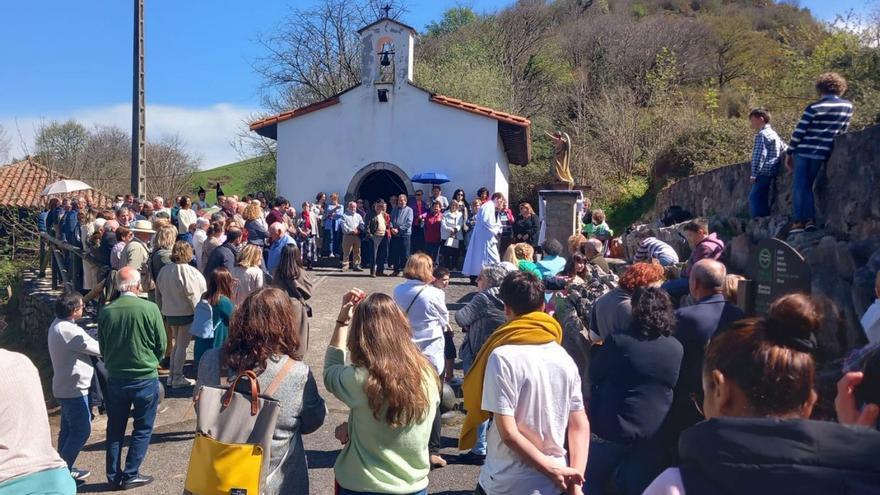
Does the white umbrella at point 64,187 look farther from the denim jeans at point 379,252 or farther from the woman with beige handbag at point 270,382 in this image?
the woman with beige handbag at point 270,382

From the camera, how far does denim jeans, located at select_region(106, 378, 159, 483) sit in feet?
18.2

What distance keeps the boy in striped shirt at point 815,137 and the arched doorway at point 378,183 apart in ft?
42.5

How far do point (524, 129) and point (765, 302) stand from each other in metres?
14.7

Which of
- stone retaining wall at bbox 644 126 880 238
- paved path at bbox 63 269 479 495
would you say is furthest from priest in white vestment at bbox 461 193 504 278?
stone retaining wall at bbox 644 126 880 238

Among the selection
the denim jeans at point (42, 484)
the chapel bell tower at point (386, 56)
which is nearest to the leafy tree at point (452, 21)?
the chapel bell tower at point (386, 56)

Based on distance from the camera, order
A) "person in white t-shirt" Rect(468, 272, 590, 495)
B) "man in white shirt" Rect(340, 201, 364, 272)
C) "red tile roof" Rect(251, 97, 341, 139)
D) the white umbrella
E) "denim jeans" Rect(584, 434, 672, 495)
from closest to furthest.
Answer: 1. "person in white t-shirt" Rect(468, 272, 590, 495)
2. "denim jeans" Rect(584, 434, 672, 495)
3. "man in white shirt" Rect(340, 201, 364, 272)
4. the white umbrella
5. "red tile roof" Rect(251, 97, 341, 139)

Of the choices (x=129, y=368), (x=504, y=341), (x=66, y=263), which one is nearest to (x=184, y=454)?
(x=129, y=368)

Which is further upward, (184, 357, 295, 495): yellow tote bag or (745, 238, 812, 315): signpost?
(745, 238, 812, 315): signpost

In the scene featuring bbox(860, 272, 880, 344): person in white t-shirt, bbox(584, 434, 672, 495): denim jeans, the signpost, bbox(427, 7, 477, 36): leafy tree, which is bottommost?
bbox(584, 434, 672, 495): denim jeans

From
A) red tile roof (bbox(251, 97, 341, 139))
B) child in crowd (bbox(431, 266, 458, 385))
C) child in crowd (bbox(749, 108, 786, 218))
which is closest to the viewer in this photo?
child in crowd (bbox(431, 266, 458, 385))

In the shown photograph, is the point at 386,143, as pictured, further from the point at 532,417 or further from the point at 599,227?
the point at 532,417

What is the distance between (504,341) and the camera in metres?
3.47

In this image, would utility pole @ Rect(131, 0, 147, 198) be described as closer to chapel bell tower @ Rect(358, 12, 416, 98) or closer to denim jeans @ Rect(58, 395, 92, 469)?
chapel bell tower @ Rect(358, 12, 416, 98)

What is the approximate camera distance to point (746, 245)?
7.99 meters
